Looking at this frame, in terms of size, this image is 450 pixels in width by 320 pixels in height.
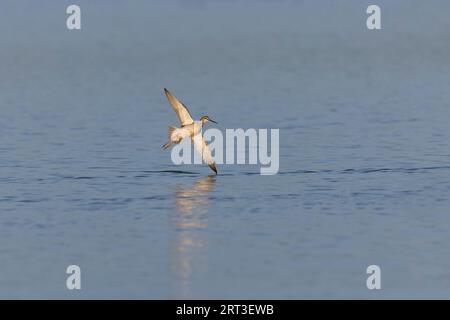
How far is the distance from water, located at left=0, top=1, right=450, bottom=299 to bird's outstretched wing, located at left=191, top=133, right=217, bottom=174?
23 centimetres

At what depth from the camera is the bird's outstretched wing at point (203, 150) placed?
23906 mm

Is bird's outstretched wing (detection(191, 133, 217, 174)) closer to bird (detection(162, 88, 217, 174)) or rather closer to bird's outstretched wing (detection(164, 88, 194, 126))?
bird (detection(162, 88, 217, 174))

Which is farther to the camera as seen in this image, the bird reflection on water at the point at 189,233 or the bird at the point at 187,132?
the bird at the point at 187,132

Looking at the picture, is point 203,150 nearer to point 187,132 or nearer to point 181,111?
point 187,132

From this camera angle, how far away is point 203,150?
24000 millimetres

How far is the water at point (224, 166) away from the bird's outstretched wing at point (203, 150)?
0.75 ft

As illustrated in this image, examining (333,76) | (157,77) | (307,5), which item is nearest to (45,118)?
(157,77)

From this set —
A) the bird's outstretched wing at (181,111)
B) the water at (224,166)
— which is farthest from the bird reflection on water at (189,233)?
the bird's outstretched wing at (181,111)

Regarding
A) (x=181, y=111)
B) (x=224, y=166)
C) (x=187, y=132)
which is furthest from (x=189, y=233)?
(x=224, y=166)

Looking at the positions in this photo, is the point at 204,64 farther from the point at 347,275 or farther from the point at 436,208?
the point at 347,275

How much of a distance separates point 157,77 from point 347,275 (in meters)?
23.8

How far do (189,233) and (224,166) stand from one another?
19.4 feet

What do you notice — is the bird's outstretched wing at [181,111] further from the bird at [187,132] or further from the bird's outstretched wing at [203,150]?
the bird's outstretched wing at [203,150]

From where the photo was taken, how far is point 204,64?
137ft
